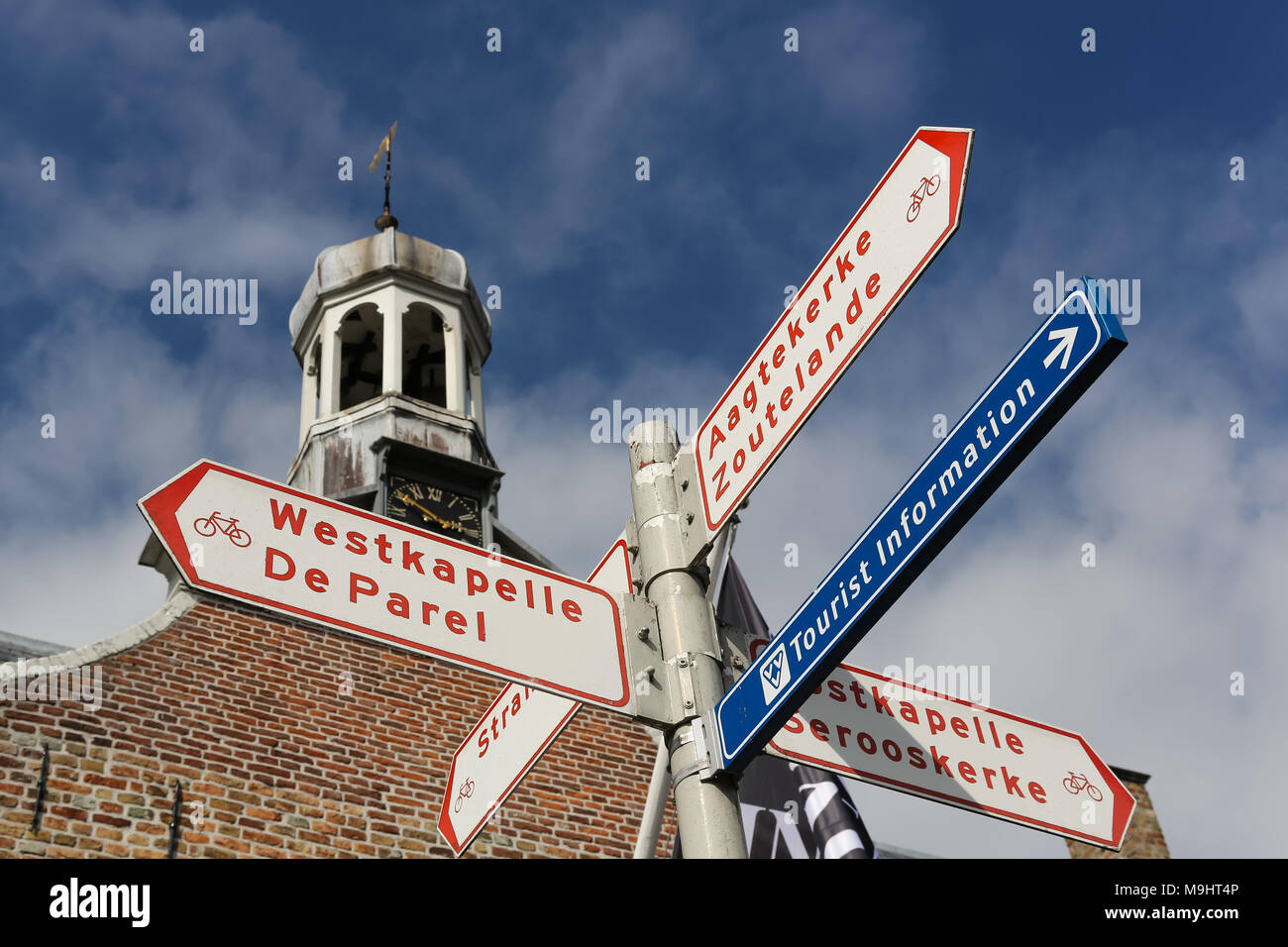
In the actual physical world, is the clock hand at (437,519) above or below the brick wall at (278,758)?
above

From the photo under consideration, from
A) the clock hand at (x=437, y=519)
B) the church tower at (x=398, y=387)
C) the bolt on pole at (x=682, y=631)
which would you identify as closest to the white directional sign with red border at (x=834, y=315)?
the bolt on pole at (x=682, y=631)

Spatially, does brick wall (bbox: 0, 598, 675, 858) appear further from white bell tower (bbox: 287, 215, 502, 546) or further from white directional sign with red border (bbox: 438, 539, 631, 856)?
white directional sign with red border (bbox: 438, 539, 631, 856)

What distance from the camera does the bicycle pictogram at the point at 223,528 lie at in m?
3.25

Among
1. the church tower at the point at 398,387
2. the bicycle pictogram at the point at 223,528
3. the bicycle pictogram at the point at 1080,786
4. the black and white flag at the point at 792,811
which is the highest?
the church tower at the point at 398,387

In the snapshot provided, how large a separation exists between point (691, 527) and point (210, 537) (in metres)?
1.30

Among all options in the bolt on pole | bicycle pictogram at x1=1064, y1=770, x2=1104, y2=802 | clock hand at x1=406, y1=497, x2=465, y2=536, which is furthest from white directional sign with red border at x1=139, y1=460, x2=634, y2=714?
clock hand at x1=406, y1=497, x2=465, y2=536

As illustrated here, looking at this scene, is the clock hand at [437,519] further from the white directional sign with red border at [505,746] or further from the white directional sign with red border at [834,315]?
the white directional sign with red border at [834,315]

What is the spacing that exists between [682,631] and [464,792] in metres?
1.12

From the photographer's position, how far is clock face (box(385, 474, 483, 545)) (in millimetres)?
13391

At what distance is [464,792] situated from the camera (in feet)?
13.3

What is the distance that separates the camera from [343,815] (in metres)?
9.21
